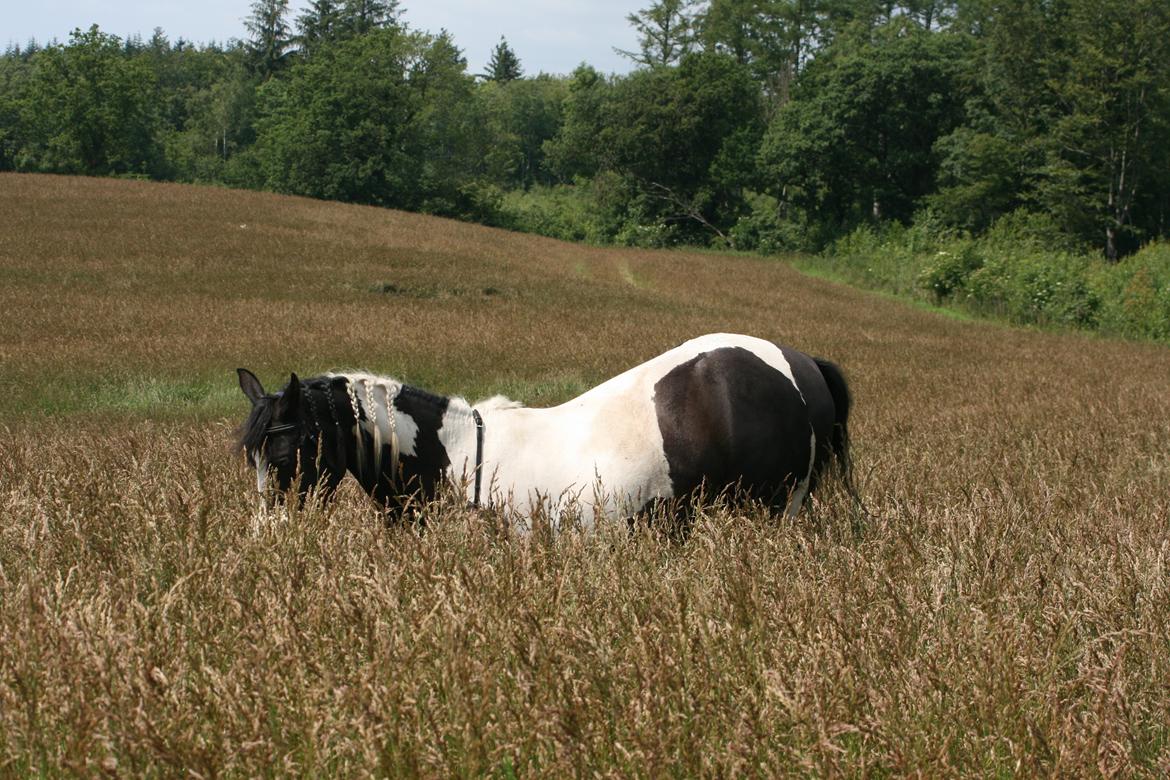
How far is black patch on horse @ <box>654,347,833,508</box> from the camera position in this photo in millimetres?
4719

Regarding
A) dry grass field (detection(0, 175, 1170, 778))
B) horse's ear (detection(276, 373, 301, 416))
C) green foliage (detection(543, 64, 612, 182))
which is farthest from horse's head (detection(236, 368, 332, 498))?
green foliage (detection(543, 64, 612, 182))

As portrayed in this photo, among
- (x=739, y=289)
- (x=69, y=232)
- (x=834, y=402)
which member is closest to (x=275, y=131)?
(x=69, y=232)

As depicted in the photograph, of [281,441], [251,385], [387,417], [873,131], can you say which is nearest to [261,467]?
[281,441]

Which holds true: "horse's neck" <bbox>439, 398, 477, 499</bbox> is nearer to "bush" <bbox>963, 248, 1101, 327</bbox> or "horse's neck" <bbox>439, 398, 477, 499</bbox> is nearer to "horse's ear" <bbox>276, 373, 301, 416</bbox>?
"horse's ear" <bbox>276, 373, 301, 416</bbox>

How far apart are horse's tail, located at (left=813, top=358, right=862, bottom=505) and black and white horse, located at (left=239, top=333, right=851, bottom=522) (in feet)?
0.98

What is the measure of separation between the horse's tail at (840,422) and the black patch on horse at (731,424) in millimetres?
366

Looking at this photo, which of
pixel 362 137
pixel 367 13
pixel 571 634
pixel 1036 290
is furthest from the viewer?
pixel 367 13

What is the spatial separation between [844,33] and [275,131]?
39.4 metres

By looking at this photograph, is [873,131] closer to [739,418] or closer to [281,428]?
[739,418]

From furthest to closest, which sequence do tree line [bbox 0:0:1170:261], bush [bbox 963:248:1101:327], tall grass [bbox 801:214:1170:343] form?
tree line [bbox 0:0:1170:261], bush [bbox 963:248:1101:327], tall grass [bbox 801:214:1170:343]

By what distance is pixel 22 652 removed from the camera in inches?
84.8

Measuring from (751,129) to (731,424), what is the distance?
185 ft

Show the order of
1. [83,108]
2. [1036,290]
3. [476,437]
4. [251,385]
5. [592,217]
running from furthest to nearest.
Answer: [83,108] → [592,217] → [1036,290] → [476,437] → [251,385]

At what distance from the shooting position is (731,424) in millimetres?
4738
